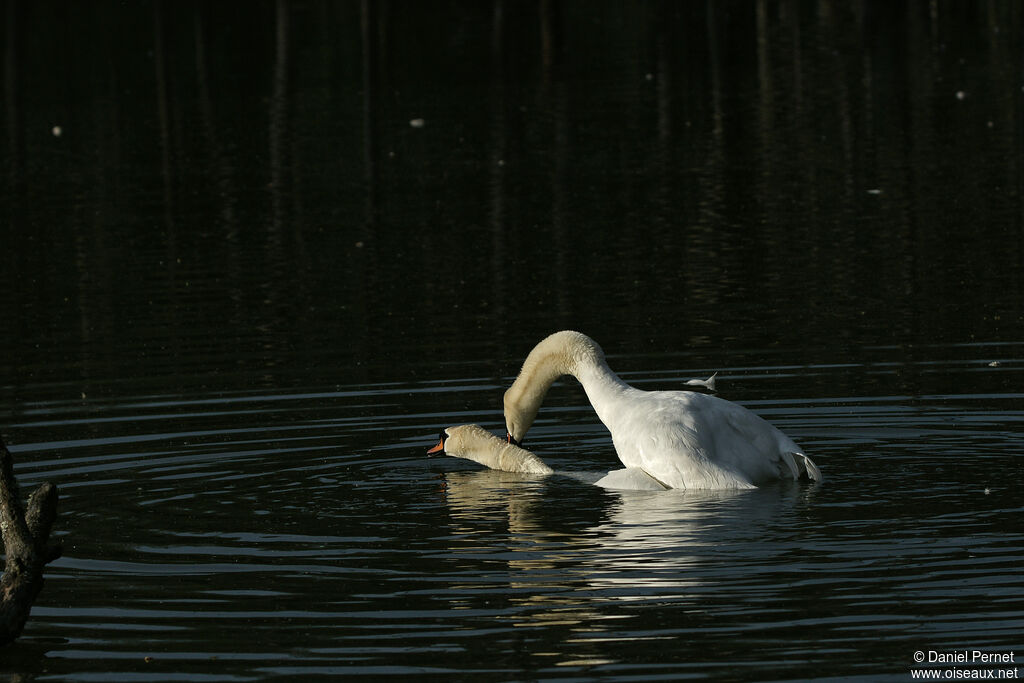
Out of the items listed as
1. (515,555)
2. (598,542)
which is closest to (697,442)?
(598,542)

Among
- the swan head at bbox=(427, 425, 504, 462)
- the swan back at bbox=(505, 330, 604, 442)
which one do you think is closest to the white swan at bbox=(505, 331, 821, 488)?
the swan back at bbox=(505, 330, 604, 442)

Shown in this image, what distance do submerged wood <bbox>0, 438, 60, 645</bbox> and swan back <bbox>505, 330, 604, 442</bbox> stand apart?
465cm

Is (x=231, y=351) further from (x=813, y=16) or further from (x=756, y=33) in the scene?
(x=813, y=16)

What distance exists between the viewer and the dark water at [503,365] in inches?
348

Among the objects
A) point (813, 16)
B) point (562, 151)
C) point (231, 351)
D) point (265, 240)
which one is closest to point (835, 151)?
point (562, 151)

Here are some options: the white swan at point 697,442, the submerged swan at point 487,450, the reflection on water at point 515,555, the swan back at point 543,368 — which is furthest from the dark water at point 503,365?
the swan back at point 543,368

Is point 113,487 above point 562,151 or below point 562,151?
below

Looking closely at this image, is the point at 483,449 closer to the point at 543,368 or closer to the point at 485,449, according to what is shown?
the point at 485,449

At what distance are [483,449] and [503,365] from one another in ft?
12.5

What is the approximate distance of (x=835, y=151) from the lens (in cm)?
3391

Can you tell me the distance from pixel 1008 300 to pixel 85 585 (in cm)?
1199

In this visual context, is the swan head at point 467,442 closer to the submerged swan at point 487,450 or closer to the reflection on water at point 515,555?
the submerged swan at point 487,450

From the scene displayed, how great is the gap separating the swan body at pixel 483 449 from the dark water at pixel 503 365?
0.64 ft

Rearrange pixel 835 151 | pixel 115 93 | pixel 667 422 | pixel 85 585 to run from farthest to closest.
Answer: pixel 115 93 < pixel 835 151 < pixel 667 422 < pixel 85 585
